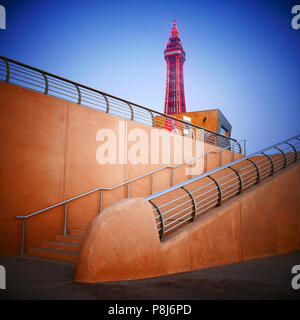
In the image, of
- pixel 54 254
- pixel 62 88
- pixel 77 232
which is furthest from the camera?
pixel 62 88

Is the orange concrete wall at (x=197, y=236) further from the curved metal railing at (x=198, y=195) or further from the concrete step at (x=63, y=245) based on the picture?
the concrete step at (x=63, y=245)

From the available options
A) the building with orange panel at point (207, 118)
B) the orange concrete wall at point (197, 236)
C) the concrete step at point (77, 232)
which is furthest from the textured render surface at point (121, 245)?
the building with orange panel at point (207, 118)

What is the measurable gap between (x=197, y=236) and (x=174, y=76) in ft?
212

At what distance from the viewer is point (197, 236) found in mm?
3654

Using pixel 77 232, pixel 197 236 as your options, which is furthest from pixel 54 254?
pixel 197 236

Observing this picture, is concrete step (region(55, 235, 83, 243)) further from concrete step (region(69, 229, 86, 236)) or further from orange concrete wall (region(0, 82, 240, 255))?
orange concrete wall (region(0, 82, 240, 255))

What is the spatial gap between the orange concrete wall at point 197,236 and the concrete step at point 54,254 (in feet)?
4.46

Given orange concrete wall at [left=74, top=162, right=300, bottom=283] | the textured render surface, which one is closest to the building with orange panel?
orange concrete wall at [left=74, top=162, right=300, bottom=283]

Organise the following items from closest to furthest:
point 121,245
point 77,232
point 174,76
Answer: point 121,245
point 77,232
point 174,76

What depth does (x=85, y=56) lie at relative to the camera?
589 ft

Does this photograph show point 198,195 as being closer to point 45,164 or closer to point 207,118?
point 45,164

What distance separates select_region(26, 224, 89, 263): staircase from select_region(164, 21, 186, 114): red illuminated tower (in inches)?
1900

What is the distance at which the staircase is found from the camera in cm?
421
